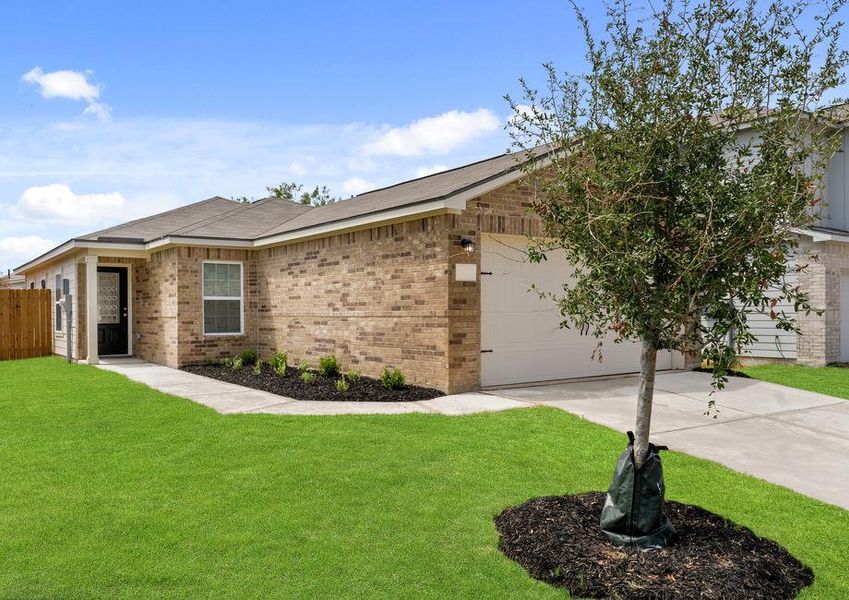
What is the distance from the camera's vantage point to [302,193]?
4059cm

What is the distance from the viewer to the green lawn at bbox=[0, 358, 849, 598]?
3463 millimetres

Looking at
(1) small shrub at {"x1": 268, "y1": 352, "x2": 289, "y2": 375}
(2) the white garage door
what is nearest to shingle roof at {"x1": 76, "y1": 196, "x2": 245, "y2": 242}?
(1) small shrub at {"x1": 268, "y1": 352, "x2": 289, "y2": 375}

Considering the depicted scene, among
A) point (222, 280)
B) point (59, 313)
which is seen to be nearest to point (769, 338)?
point (222, 280)

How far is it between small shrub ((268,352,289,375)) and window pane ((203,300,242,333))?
1.35 metres

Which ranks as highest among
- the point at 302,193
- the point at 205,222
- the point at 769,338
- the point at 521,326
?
the point at 302,193

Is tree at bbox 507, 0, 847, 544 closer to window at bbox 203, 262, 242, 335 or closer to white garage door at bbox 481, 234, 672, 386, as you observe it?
white garage door at bbox 481, 234, 672, 386

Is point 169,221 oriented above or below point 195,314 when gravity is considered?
above

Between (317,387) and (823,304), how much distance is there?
11491 mm

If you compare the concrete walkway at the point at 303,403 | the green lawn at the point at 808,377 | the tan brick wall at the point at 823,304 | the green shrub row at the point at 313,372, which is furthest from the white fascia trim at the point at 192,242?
the tan brick wall at the point at 823,304

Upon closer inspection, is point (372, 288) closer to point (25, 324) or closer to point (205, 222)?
point (205, 222)

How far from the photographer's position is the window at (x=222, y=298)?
13602mm

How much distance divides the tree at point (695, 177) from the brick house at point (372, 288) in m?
0.98

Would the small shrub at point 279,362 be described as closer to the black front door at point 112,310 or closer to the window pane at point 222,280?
the window pane at point 222,280

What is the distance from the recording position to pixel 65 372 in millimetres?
12547
